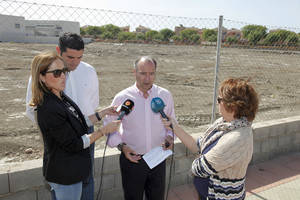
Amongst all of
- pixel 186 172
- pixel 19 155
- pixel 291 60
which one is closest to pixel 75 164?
pixel 186 172

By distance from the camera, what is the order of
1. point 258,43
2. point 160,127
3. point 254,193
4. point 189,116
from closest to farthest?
point 160,127 < point 254,193 < point 258,43 < point 189,116

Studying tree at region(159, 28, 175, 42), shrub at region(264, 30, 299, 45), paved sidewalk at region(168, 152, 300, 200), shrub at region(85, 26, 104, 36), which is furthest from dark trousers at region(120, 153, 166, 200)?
shrub at region(264, 30, 299, 45)

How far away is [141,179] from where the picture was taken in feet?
8.33

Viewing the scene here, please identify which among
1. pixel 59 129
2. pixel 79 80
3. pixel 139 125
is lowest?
pixel 139 125

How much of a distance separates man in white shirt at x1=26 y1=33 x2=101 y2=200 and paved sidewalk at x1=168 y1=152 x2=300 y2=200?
4.66 feet

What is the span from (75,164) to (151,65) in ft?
3.56

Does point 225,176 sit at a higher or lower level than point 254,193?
higher

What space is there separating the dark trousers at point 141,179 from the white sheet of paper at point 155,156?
109 millimetres

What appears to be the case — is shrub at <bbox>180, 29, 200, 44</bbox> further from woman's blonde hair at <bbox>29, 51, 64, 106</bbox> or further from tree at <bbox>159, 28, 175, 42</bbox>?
woman's blonde hair at <bbox>29, 51, 64, 106</bbox>

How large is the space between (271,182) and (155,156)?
2240 mm

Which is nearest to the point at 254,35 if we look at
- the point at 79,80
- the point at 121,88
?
the point at 79,80

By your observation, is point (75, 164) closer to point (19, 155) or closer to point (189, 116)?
point (19, 155)

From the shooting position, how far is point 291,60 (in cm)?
2770

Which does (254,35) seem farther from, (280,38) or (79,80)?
(79,80)
